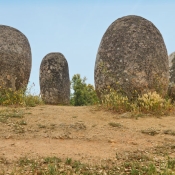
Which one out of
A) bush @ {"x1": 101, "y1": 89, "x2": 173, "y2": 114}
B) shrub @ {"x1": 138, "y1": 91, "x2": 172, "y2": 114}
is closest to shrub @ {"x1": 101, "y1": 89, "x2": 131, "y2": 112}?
bush @ {"x1": 101, "y1": 89, "x2": 173, "y2": 114}

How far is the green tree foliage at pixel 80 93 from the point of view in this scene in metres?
25.1

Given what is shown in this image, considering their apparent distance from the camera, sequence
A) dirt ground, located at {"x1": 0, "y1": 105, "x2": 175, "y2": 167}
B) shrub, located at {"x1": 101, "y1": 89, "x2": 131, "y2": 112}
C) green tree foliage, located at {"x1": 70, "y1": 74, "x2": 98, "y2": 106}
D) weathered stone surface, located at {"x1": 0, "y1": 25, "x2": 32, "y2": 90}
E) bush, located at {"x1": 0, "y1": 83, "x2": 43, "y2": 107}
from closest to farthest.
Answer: dirt ground, located at {"x1": 0, "y1": 105, "x2": 175, "y2": 167} < shrub, located at {"x1": 101, "y1": 89, "x2": 131, "y2": 112} < bush, located at {"x1": 0, "y1": 83, "x2": 43, "y2": 107} < weathered stone surface, located at {"x1": 0, "y1": 25, "x2": 32, "y2": 90} < green tree foliage, located at {"x1": 70, "y1": 74, "x2": 98, "y2": 106}

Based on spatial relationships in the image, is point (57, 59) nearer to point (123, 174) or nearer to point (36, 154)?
point (36, 154)

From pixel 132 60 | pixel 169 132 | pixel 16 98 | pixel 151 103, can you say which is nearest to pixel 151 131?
pixel 169 132

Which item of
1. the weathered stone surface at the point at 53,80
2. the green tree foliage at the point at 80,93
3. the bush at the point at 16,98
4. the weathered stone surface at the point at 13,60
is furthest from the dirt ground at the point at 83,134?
the green tree foliage at the point at 80,93

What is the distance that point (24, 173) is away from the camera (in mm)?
4777

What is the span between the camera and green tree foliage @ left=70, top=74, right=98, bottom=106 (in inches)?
987

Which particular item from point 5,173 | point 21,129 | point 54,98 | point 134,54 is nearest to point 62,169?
point 5,173

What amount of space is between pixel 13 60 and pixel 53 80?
5493 millimetres

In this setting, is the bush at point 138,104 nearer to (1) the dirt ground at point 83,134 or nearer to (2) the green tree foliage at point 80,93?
(1) the dirt ground at point 83,134

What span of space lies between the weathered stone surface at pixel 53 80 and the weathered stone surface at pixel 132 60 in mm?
8271

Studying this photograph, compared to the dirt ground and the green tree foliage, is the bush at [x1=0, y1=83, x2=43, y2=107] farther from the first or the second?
the green tree foliage

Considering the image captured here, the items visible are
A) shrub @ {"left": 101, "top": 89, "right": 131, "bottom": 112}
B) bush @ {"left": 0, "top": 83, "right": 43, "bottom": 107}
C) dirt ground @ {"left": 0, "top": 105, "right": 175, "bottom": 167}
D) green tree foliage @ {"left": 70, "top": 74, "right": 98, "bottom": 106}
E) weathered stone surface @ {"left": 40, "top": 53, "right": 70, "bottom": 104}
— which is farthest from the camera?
green tree foliage @ {"left": 70, "top": 74, "right": 98, "bottom": 106}

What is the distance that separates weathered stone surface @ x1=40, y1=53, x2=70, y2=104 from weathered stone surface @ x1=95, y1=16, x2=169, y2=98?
8.27m
